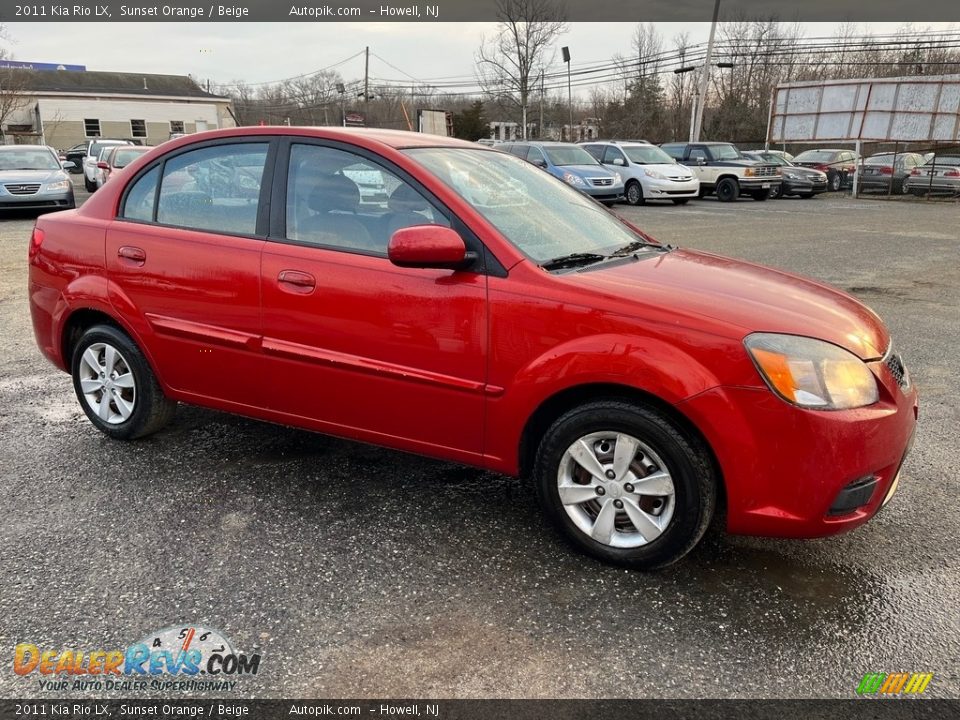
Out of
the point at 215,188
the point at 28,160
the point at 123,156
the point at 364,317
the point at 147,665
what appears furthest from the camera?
the point at 123,156

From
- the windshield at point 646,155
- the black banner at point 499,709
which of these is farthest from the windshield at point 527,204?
the windshield at point 646,155

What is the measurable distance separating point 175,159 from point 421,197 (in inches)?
60.8

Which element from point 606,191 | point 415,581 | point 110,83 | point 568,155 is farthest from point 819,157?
point 110,83

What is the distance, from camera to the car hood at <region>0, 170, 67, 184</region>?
14.8 metres

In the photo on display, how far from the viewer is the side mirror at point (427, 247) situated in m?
2.83

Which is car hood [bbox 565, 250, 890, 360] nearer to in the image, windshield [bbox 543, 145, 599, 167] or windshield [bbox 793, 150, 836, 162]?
windshield [bbox 543, 145, 599, 167]

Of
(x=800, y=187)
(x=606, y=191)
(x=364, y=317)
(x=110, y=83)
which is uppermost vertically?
(x=110, y=83)

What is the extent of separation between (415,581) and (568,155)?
58.9 feet

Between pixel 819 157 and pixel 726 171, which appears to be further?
pixel 819 157

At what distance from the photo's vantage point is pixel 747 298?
2832 millimetres

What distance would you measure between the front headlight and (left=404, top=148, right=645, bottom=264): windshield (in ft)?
3.12

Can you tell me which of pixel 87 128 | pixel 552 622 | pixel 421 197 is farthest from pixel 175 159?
pixel 87 128

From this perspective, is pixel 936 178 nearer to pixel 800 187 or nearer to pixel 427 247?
pixel 800 187

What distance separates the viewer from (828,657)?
238 cm
